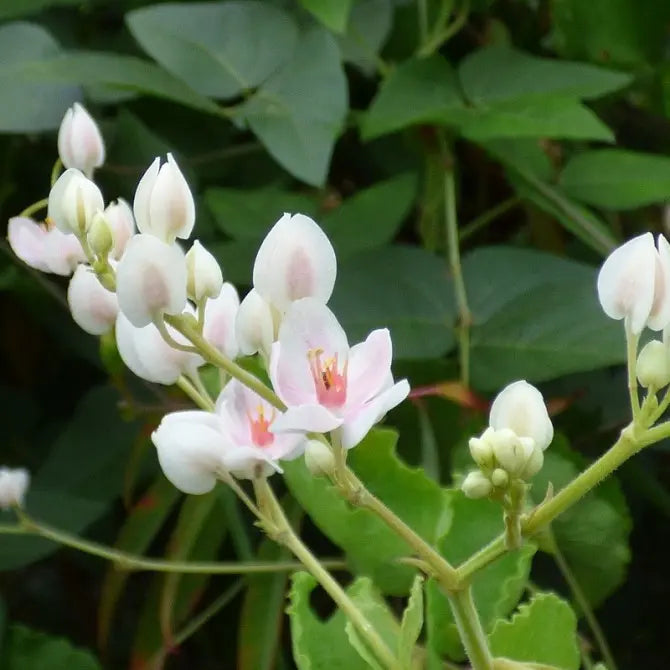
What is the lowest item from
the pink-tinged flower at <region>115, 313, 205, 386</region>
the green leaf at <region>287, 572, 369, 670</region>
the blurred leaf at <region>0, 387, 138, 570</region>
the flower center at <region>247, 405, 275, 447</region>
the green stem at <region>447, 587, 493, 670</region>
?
the blurred leaf at <region>0, 387, 138, 570</region>

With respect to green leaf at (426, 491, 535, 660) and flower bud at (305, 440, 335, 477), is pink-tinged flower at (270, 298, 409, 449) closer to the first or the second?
flower bud at (305, 440, 335, 477)

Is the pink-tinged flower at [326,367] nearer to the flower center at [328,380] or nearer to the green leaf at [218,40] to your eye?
the flower center at [328,380]

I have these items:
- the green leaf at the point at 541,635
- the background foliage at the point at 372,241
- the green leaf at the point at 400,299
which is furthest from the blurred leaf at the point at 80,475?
the green leaf at the point at 541,635

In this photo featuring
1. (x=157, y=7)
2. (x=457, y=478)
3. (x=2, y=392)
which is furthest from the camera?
(x=2, y=392)

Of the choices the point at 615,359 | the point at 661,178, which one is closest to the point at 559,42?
the point at 661,178

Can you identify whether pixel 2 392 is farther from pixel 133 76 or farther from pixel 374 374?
pixel 374 374

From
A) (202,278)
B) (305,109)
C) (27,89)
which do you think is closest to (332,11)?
(305,109)

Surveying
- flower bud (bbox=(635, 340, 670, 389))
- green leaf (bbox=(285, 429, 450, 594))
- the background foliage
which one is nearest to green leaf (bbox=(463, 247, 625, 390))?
the background foliage
